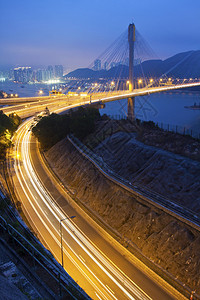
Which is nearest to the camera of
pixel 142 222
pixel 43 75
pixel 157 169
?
pixel 142 222

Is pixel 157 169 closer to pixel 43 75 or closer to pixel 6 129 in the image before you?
pixel 6 129

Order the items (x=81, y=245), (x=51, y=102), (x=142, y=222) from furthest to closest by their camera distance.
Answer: (x=51, y=102)
(x=142, y=222)
(x=81, y=245)

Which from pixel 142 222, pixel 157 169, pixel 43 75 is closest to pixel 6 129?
pixel 157 169

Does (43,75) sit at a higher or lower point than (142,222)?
higher

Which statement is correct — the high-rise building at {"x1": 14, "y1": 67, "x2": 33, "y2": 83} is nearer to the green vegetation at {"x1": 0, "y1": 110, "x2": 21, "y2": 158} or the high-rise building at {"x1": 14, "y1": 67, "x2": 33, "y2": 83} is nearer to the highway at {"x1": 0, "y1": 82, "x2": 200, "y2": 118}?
the highway at {"x1": 0, "y1": 82, "x2": 200, "y2": 118}

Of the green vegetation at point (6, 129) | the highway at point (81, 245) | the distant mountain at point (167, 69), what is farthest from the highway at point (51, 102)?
the distant mountain at point (167, 69)

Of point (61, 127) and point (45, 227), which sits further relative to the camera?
point (61, 127)

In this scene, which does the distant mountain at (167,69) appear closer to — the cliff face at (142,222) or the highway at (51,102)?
the highway at (51,102)
